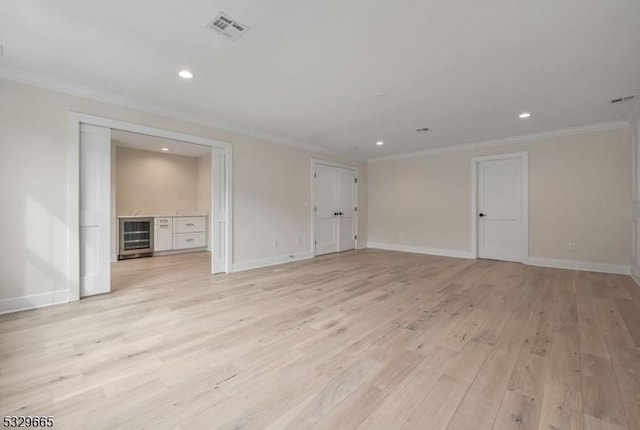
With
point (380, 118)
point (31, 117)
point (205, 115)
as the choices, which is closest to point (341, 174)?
point (380, 118)

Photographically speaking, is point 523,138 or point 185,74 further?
point 523,138

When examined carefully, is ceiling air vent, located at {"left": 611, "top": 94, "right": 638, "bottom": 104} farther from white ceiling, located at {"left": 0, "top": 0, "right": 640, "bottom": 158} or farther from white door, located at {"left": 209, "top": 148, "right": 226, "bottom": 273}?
white door, located at {"left": 209, "top": 148, "right": 226, "bottom": 273}

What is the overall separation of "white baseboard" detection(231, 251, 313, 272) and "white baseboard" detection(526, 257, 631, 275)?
4364 mm

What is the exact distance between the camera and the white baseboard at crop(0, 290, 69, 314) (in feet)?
9.27

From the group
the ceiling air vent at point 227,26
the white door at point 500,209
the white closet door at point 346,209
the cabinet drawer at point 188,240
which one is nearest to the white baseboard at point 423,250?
the white door at point 500,209

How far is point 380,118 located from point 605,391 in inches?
147

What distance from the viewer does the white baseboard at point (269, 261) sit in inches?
188

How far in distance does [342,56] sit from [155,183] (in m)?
6.19

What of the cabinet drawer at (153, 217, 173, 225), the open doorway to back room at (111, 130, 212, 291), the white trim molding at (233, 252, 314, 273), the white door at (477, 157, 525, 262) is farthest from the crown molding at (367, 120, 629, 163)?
the cabinet drawer at (153, 217, 173, 225)

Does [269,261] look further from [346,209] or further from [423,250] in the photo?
[423,250]

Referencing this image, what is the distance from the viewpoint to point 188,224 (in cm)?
688

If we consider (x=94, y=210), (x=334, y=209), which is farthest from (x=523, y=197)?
(x=94, y=210)

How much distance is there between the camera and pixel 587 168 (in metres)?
4.68

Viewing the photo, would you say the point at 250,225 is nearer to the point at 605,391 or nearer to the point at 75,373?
the point at 75,373
